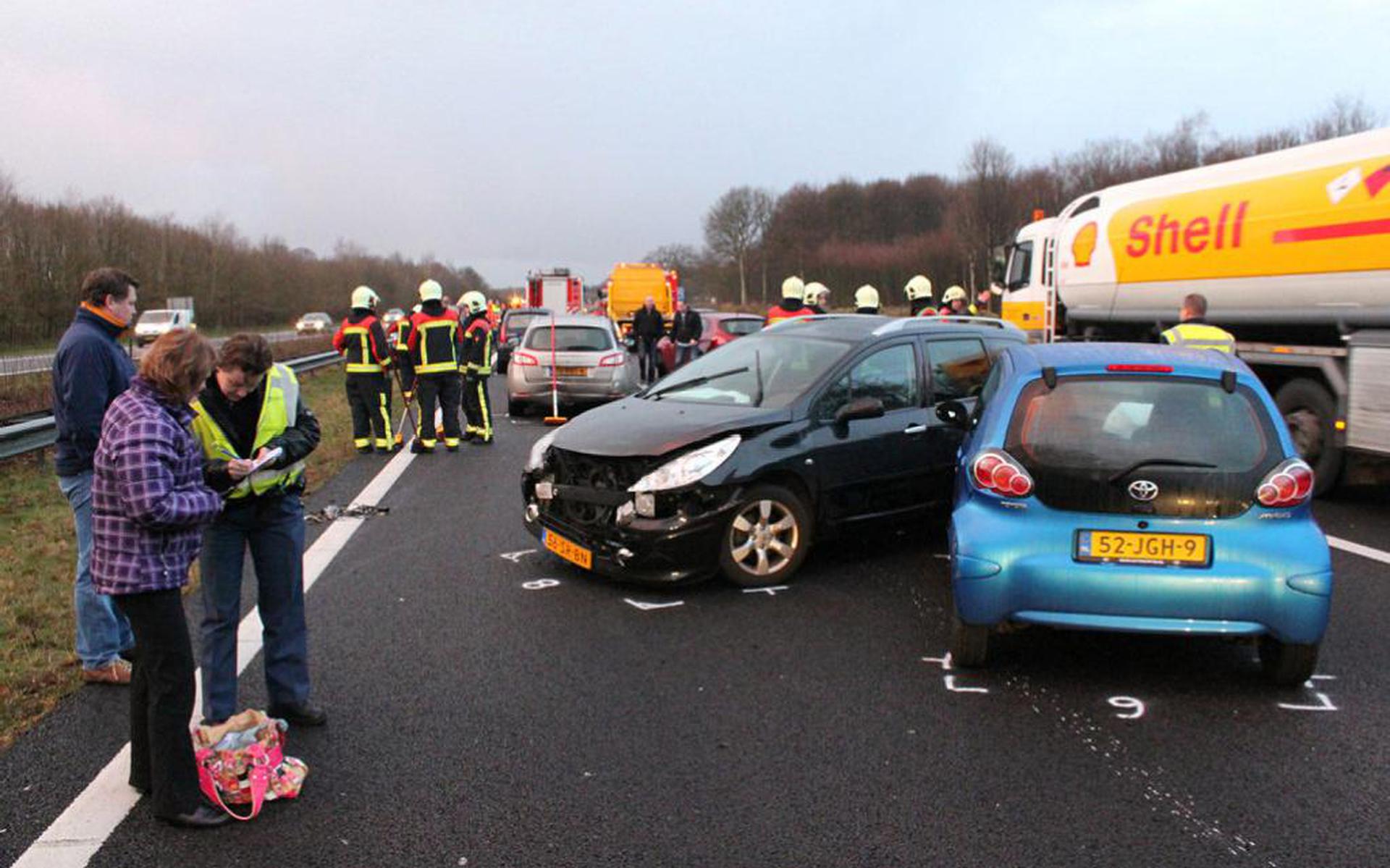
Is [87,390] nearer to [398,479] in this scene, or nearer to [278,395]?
[278,395]

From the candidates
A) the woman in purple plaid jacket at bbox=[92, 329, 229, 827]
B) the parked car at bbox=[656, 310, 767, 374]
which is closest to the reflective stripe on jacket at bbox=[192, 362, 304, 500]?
the woman in purple plaid jacket at bbox=[92, 329, 229, 827]

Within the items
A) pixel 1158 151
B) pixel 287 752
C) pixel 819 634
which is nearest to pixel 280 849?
pixel 287 752

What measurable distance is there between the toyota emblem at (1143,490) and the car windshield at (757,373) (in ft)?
8.13

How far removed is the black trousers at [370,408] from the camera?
12336mm

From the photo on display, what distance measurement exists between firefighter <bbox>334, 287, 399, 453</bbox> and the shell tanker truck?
9.33 meters

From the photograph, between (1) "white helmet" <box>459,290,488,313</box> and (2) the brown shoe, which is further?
(1) "white helmet" <box>459,290,488,313</box>

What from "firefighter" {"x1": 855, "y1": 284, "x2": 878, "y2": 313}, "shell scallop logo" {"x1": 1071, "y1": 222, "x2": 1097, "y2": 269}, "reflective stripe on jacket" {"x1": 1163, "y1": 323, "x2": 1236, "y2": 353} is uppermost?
"shell scallop logo" {"x1": 1071, "y1": 222, "x2": 1097, "y2": 269}

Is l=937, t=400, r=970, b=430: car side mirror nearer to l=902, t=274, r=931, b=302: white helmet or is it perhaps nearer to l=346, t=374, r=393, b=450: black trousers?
l=902, t=274, r=931, b=302: white helmet

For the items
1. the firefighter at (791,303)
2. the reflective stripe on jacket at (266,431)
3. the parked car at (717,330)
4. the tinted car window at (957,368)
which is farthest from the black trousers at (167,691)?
the parked car at (717,330)

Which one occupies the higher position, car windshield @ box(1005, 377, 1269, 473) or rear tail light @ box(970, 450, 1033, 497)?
car windshield @ box(1005, 377, 1269, 473)

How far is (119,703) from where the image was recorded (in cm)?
454

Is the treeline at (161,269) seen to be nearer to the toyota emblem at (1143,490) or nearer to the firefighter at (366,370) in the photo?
the firefighter at (366,370)

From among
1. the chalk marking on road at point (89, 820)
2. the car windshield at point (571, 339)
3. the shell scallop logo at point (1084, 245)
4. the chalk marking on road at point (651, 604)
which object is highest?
the shell scallop logo at point (1084, 245)

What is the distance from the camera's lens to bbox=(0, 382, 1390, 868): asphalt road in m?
3.32
